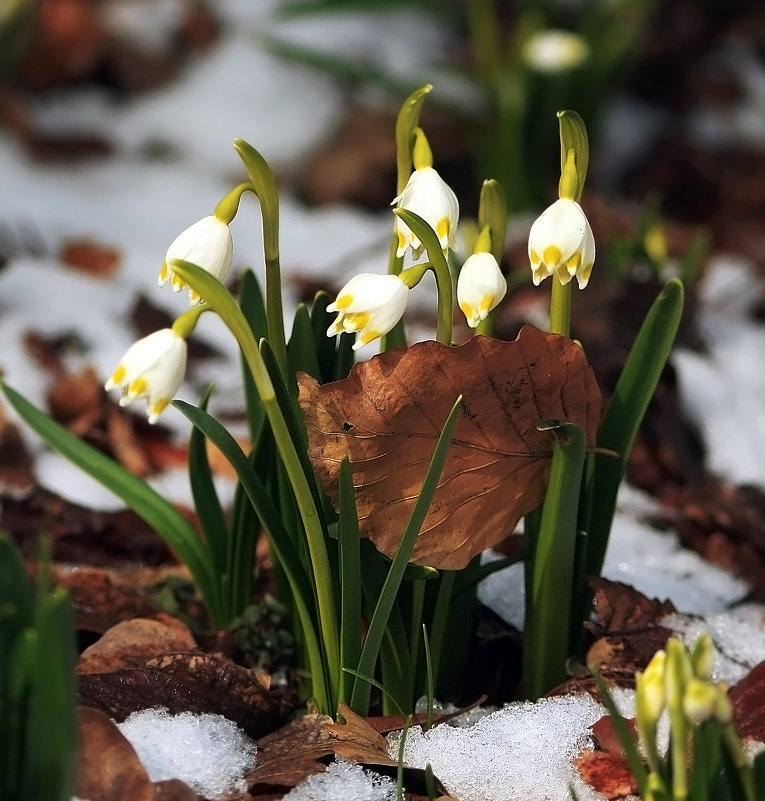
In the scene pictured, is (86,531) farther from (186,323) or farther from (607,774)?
(607,774)

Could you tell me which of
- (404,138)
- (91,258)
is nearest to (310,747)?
(404,138)

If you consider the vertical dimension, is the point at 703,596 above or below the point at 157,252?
below

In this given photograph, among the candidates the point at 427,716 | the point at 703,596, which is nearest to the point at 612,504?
the point at 427,716

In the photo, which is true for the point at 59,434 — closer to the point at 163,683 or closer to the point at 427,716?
the point at 163,683

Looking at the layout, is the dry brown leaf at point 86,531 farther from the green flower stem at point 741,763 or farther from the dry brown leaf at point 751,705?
the green flower stem at point 741,763

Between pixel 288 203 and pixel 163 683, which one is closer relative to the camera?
pixel 163 683

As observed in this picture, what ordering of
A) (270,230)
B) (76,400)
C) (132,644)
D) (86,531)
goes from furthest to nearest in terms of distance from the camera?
(76,400)
(86,531)
(132,644)
(270,230)

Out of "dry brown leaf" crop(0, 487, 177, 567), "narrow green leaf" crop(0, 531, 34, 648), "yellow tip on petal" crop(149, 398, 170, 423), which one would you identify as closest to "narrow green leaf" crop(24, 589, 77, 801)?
"narrow green leaf" crop(0, 531, 34, 648)
